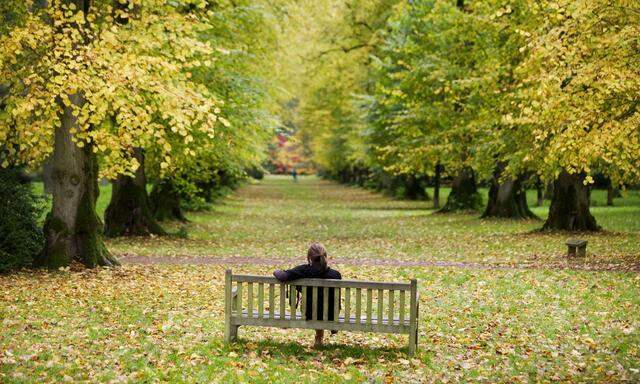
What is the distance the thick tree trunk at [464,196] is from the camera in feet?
123

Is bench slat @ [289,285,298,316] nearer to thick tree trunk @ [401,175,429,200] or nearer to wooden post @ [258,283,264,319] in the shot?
wooden post @ [258,283,264,319]

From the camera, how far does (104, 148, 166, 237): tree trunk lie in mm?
24734

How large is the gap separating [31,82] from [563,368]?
394 inches

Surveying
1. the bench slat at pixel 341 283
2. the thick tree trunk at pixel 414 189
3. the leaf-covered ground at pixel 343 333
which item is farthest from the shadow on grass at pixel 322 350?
the thick tree trunk at pixel 414 189

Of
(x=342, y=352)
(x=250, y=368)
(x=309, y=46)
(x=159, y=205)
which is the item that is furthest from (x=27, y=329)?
(x=309, y=46)

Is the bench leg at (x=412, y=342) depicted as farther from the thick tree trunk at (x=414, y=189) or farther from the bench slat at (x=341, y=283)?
the thick tree trunk at (x=414, y=189)

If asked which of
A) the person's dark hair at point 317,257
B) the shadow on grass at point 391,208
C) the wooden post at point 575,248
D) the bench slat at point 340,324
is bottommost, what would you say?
the shadow on grass at point 391,208

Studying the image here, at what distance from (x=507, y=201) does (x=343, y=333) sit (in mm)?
21629

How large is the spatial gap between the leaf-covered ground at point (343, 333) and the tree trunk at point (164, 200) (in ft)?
35.3

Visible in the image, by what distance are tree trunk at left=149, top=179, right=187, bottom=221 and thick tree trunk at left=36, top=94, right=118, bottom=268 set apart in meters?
14.5

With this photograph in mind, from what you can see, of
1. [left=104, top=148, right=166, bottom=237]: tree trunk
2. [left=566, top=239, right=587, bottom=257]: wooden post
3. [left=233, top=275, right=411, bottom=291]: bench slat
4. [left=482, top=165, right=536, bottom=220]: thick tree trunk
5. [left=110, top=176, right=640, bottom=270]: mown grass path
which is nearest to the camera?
[left=233, top=275, right=411, bottom=291]: bench slat

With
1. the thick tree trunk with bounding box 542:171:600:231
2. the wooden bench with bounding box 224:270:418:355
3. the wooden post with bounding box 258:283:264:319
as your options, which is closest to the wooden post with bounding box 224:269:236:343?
the wooden bench with bounding box 224:270:418:355

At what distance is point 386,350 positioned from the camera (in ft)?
32.5

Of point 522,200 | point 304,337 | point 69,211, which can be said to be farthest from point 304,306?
point 522,200
